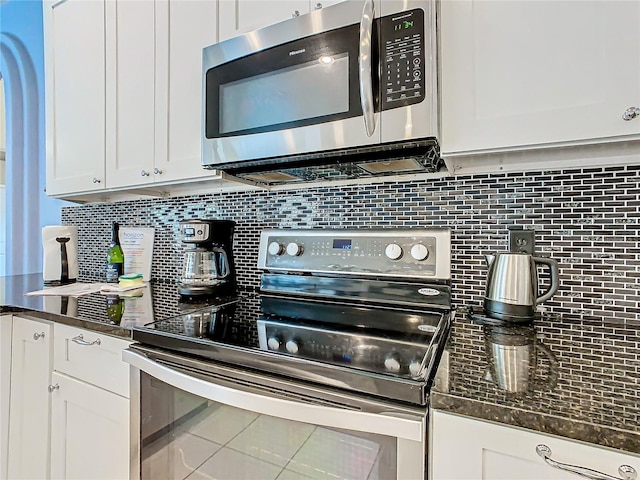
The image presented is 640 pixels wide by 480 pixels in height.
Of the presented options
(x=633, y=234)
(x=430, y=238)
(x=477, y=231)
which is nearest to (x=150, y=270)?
(x=430, y=238)

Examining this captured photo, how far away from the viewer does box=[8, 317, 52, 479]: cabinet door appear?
1.20 metres

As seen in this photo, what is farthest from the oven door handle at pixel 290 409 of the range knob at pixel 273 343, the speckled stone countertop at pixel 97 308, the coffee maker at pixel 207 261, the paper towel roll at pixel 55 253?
the paper towel roll at pixel 55 253

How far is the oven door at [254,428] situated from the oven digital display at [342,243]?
0.63 metres

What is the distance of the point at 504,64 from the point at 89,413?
1.55 metres

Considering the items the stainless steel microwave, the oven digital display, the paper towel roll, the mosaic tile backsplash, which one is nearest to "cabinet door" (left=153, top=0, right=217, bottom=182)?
the stainless steel microwave

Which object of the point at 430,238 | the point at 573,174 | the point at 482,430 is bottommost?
the point at 482,430

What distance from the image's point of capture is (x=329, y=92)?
3.22 ft

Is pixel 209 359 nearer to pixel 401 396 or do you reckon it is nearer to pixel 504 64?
pixel 401 396

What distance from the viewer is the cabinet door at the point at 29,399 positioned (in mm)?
1195

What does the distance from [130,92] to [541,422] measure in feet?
5.77

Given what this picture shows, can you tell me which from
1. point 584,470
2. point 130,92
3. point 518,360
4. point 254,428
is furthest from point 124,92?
point 584,470

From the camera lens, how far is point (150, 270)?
1795 millimetres

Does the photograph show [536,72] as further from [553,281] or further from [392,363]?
[392,363]

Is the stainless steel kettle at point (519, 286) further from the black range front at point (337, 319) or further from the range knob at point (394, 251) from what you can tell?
the range knob at point (394, 251)
